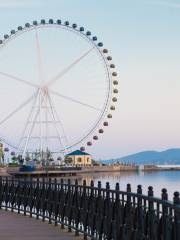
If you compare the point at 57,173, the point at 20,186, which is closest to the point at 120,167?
the point at 57,173

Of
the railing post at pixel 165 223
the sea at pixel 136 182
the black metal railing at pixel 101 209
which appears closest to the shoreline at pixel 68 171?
the sea at pixel 136 182

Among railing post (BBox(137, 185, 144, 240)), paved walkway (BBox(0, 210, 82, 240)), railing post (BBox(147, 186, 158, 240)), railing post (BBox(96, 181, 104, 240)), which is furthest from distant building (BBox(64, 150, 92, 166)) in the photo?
railing post (BBox(147, 186, 158, 240))

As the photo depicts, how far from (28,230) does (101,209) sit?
10.2 ft

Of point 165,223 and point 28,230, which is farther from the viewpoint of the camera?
point 28,230

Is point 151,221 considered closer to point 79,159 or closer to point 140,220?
point 140,220

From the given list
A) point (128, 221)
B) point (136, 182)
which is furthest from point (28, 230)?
point (136, 182)

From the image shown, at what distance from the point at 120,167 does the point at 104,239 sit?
174441 millimetres

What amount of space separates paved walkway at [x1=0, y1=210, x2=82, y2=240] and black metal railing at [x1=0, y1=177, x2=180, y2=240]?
0.25 meters

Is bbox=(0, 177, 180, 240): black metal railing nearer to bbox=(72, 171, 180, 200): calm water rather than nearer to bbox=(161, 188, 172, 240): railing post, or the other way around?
bbox=(161, 188, 172, 240): railing post

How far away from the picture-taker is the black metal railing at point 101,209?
842cm

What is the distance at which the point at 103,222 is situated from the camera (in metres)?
12.1

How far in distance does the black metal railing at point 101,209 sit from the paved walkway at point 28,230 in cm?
25

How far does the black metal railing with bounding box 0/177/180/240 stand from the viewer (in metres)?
8.42

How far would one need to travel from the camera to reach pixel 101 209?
40.6 feet
